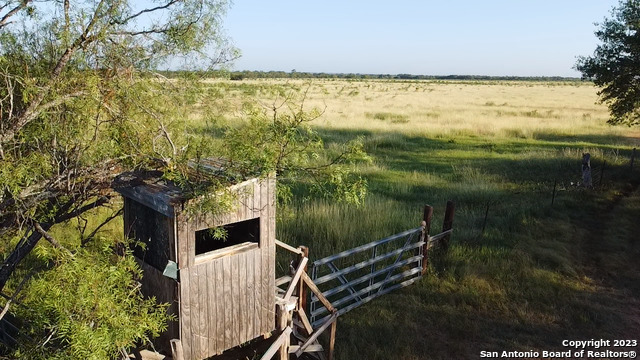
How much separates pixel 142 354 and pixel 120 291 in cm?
126

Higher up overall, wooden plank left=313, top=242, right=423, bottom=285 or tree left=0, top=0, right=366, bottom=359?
tree left=0, top=0, right=366, bottom=359

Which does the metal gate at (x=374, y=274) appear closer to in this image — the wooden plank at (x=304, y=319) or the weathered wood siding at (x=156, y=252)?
the wooden plank at (x=304, y=319)

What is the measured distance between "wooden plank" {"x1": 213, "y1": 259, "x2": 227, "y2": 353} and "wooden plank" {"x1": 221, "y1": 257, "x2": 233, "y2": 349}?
4 cm

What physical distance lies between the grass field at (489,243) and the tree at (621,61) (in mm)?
2870

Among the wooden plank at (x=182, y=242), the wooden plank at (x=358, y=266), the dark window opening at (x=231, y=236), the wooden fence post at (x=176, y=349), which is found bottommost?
the wooden plank at (x=358, y=266)

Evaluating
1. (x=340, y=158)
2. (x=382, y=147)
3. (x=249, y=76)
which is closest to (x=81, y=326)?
(x=340, y=158)

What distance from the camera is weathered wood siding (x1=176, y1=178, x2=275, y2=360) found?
560cm

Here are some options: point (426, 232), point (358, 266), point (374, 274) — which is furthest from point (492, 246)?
point (358, 266)

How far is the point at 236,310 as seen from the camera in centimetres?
621

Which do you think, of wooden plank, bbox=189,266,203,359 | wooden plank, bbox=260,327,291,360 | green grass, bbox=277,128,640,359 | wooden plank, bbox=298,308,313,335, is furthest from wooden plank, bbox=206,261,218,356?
wooden plank, bbox=298,308,313,335

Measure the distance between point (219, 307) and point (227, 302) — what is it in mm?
121

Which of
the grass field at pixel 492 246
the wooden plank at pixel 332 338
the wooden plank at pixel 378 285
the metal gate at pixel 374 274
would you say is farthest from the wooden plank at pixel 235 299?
the metal gate at pixel 374 274

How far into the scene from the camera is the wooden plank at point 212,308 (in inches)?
231

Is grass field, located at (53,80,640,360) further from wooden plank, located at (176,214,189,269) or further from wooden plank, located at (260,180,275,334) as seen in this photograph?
wooden plank, located at (176,214,189,269)
